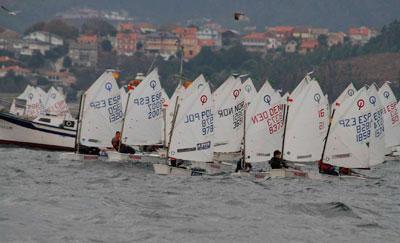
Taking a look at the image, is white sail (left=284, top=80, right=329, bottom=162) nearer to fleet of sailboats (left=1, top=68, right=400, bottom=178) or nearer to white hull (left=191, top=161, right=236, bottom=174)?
fleet of sailboats (left=1, top=68, right=400, bottom=178)

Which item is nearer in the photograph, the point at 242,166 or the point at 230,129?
the point at 242,166

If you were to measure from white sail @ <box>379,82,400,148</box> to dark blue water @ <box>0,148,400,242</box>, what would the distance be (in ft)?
80.9

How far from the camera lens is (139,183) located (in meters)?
59.7

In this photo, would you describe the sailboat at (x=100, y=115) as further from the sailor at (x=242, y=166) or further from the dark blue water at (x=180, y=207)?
the sailor at (x=242, y=166)

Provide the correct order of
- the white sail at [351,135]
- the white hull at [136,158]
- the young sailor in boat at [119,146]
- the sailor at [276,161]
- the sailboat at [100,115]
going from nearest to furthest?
1. the sailor at [276,161]
2. the white sail at [351,135]
3. the white hull at [136,158]
4. the young sailor in boat at [119,146]
5. the sailboat at [100,115]

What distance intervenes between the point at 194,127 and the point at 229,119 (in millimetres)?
12072

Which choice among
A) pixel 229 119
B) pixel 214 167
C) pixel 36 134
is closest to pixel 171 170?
pixel 214 167

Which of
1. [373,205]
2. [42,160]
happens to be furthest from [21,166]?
[373,205]

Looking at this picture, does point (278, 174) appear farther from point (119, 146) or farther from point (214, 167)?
point (119, 146)

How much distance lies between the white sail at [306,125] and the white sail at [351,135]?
8.04 feet

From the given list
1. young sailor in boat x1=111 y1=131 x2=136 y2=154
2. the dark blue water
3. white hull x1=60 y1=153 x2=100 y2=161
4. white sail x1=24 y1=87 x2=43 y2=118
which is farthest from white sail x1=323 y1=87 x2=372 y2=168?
white sail x1=24 y1=87 x2=43 y2=118

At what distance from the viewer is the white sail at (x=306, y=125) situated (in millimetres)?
69750

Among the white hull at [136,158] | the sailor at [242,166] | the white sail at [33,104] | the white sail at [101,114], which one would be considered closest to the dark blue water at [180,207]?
the white hull at [136,158]

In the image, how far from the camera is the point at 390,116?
9331 centimetres
